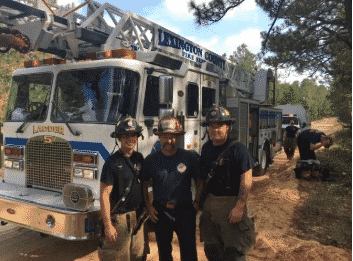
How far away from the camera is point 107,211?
2656 mm

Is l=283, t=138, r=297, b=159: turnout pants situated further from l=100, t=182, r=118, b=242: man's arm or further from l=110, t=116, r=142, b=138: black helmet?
l=100, t=182, r=118, b=242: man's arm

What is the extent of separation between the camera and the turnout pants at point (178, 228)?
110 inches

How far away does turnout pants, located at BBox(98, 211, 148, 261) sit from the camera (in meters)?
2.79

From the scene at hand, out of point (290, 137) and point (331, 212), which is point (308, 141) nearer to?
point (331, 212)

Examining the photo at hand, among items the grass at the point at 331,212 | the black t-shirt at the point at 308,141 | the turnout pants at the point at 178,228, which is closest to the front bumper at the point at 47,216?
the turnout pants at the point at 178,228

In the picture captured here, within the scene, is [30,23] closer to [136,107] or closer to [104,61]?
[104,61]

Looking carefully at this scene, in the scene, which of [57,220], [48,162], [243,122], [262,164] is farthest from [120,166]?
[262,164]

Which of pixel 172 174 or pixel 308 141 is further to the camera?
pixel 308 141

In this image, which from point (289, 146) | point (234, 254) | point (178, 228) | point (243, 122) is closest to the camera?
point (234, 254)

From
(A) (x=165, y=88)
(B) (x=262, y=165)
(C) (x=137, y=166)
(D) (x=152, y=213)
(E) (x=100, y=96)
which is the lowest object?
(B) (x=262, y=165)

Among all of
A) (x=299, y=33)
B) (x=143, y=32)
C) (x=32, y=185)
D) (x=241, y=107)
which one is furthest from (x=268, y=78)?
(x=32, y=185)

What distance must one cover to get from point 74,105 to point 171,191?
2.10 m

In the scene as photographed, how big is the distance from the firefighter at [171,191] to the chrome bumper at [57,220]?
0.91 m

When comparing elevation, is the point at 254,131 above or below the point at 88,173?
above
